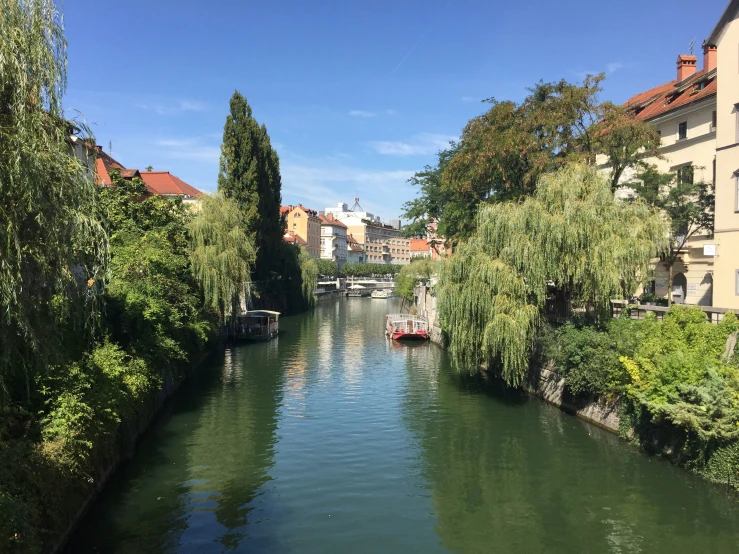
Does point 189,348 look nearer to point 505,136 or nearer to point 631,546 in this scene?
point 505,136

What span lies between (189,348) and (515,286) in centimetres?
1374

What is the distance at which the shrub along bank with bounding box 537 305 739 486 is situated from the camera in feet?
39.8

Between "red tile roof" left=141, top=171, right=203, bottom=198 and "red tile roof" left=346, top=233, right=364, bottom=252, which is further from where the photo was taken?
"red tile roof" left=346, top=233, right=364, bottom=252

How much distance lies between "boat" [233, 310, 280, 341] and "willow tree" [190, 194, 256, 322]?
13.2 feet

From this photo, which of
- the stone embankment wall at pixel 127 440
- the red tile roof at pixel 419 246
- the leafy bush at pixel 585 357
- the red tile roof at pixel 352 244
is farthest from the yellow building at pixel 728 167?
the red tile roof at pixel 419 246

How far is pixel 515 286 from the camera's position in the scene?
1897 cm

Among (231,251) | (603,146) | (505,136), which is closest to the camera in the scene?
(603,146)

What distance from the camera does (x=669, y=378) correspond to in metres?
→ 13.5

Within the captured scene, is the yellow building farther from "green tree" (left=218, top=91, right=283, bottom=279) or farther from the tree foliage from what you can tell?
"green tree" (left=218, top=91, right=283, bottom=279)

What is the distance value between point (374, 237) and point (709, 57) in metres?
120

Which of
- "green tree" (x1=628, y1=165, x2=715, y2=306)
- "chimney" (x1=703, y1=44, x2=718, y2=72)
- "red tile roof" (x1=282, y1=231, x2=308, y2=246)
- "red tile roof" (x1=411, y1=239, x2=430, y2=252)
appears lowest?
"green tree" (x1=628, y1=165, x2=715, y2=306)

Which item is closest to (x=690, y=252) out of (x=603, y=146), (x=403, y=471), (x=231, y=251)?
(x=603, y=146)

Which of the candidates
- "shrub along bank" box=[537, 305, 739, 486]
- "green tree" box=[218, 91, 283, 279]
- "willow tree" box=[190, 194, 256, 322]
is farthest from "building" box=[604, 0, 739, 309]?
"green tree" box=[218, 91, 283, 279]

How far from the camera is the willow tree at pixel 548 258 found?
60.4ft
